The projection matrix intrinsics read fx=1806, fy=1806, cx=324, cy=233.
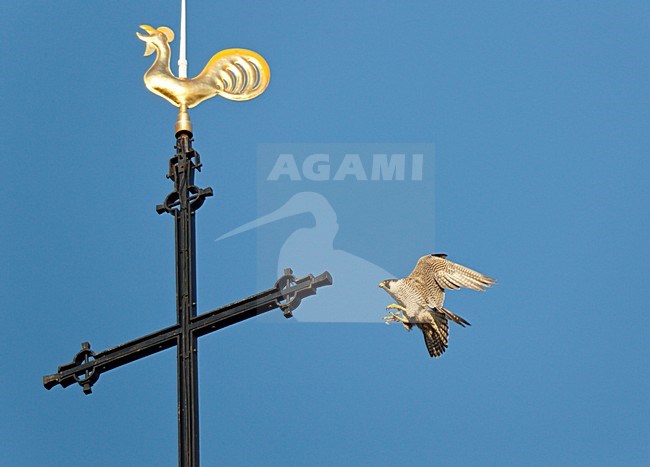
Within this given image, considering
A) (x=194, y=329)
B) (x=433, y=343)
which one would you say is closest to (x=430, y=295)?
(x=433, y=343)

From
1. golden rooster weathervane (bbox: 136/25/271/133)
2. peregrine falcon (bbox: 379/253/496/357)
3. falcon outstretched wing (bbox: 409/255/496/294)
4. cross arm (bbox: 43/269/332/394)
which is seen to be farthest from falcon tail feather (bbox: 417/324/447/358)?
golden rooster weathervane (bbox: 136/25/271/133)

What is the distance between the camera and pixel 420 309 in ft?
32.5

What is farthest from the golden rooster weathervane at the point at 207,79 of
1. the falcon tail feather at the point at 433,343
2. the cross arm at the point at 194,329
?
the falcon tail feather at the point at 433,343

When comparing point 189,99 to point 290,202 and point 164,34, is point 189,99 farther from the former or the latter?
point 290,202

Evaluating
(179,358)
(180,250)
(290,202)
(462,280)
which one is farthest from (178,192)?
(290,202)

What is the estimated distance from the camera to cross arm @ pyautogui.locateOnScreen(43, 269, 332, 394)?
9.48 m

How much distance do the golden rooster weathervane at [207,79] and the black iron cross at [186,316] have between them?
0.22m

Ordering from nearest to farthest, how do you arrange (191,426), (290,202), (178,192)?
(191,426) → (178,192) → (290,202)

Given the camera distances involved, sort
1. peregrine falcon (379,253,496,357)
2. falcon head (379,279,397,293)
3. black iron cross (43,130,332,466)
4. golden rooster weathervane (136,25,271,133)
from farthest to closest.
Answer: falcon head (379,279,397,293) < golden rooster weathervane (136,25,271,133) < peregrine falcon (379,253,496,357) < black iron cross (43,130,332,466)

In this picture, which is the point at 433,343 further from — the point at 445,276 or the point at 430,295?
the point at 445,276

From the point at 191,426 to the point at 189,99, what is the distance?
6.28ft

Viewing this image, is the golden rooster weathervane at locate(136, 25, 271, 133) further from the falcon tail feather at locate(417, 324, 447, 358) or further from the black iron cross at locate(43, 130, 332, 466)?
the falcon tail feather at locate(417, 324, 447, 358)

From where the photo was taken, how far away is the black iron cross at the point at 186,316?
945 centimetres

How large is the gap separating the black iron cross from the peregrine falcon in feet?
2.35
